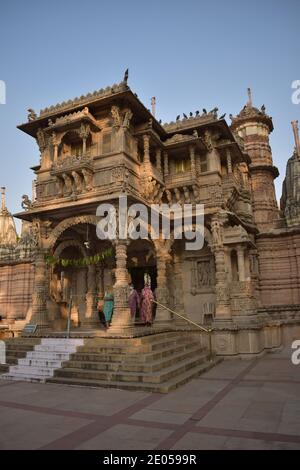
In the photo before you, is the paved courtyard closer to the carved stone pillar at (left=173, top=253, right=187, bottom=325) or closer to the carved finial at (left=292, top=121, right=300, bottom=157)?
the carved stone pillar at (left=173, top=253, right=187, bottom=325)

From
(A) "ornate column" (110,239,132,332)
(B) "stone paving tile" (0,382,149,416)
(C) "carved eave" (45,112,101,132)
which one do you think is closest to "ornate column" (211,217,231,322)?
(A) "ornate column" (110,239,132,332)

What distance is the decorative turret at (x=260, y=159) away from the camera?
20.6 m

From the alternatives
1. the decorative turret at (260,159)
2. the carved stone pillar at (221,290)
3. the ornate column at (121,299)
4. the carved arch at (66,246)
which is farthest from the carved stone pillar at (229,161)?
the carved arch at (66,246)

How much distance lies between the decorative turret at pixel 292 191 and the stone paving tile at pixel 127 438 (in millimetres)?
15185

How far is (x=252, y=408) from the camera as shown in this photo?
22.6 feet

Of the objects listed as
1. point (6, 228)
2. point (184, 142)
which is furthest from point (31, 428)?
point (6, 228)

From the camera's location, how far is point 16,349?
1202 centimetres

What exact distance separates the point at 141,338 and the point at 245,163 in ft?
43.0

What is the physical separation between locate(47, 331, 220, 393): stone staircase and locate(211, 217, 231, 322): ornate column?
8.06ft

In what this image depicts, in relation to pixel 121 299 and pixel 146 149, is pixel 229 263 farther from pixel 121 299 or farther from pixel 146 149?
pixel 146 149

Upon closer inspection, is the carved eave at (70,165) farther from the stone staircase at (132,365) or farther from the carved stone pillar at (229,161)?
the carved stone pillar at (229,161)

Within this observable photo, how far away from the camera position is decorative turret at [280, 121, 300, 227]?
18.5m

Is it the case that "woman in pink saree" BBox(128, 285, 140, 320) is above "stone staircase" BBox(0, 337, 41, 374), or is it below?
above

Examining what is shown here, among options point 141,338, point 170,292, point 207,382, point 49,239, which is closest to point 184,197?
point 170,292
